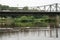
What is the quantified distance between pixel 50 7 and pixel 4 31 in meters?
8.96

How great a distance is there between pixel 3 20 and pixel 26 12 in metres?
4.98

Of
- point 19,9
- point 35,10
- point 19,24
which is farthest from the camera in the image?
point 19,24

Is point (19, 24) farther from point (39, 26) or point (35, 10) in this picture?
point (35, 10)

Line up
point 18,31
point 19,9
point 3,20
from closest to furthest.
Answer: point 19,9
point 3,20
point 18,31

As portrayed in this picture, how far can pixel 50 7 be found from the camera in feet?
41.1

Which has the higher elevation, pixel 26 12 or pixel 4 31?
pixel 26 12

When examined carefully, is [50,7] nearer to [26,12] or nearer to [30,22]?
[26,12]

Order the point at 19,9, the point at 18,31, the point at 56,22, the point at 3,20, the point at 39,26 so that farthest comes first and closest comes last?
the point at 18,31, the point at 39,26, the point at 3,20, the point at 56,22, the point at 19,9

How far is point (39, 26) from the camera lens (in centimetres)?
1939

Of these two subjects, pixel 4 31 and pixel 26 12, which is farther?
pixel 4 31

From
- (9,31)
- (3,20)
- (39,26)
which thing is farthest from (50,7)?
(9,31)

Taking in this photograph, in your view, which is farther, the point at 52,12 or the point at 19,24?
the point at 19,24

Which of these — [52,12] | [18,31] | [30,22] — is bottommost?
[18,31]

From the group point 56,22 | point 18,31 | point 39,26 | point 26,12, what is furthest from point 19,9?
point 18,31
